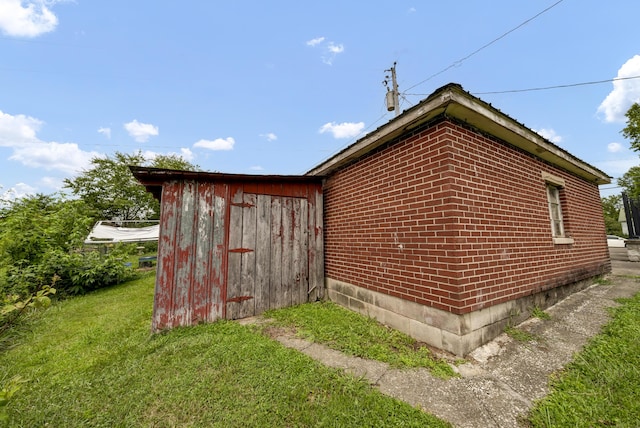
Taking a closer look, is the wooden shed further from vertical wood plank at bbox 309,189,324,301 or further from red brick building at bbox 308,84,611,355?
red brick building at bbox 308,84,611,355

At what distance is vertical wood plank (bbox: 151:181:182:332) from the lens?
374cm

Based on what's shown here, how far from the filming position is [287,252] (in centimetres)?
484

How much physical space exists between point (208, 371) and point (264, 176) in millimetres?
3248

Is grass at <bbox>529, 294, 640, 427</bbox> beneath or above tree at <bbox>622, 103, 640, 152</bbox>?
beneath

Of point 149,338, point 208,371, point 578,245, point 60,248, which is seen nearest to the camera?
point 208,371

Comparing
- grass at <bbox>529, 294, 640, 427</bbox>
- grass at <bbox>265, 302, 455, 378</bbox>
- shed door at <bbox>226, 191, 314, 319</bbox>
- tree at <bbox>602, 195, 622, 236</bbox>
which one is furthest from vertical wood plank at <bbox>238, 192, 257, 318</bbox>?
tree at <bbox>602, 195, 622, 236</bbox>

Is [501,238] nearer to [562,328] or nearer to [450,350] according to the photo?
[562,328]

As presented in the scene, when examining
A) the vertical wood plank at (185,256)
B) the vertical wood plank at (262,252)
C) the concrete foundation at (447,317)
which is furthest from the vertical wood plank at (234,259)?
the concrete foundation at (447,317)

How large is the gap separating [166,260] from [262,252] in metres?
1.60

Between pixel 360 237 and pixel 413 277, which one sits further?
pixel 360 237

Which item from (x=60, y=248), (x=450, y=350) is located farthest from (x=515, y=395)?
(x=60, y=248)

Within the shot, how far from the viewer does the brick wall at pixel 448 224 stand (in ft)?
9.74

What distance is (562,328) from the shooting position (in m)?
3.40

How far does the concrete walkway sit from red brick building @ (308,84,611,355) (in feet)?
0.96
